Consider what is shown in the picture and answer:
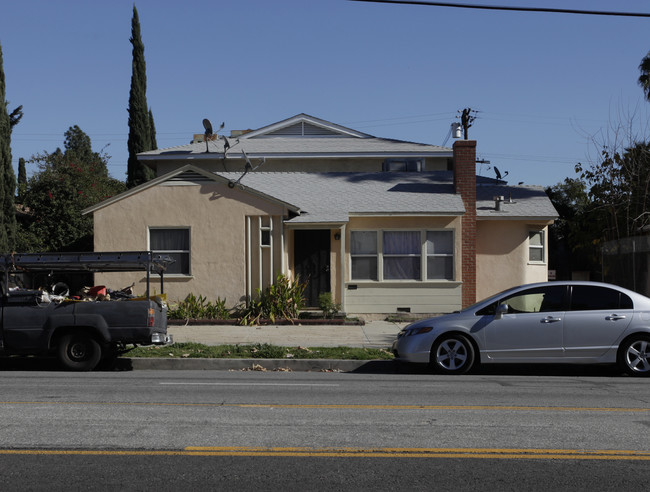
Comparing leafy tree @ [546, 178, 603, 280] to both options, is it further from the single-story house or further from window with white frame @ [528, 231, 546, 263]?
the single-story house

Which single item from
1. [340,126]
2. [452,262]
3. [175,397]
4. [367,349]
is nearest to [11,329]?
[175,397]

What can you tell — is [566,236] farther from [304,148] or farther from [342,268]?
[342,268]

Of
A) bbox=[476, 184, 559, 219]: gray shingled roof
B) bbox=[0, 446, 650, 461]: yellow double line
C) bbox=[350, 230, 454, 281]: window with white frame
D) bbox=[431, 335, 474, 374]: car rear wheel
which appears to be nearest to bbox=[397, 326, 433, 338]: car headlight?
bbox=[431, 335, 474, 374]: car rear wheel

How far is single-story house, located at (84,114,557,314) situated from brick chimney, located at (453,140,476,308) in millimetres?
30

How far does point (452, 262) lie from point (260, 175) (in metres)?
7.23

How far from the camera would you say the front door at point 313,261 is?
21172 mm

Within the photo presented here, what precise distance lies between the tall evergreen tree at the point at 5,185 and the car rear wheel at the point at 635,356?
19.0m

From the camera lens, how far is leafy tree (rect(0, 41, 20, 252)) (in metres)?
23.6

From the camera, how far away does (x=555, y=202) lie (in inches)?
1460

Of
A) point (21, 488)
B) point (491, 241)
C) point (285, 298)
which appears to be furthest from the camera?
point (491, 241)

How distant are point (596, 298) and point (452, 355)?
98.8 inches

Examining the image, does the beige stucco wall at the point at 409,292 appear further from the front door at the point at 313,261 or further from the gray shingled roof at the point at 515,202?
the gray shingled roof at the point at 515,202

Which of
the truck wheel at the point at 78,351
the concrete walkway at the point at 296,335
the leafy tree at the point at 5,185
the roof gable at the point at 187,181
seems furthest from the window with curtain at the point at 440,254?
the leafy tree at the point at 5,185

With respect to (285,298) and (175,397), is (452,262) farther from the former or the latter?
(175,397)
